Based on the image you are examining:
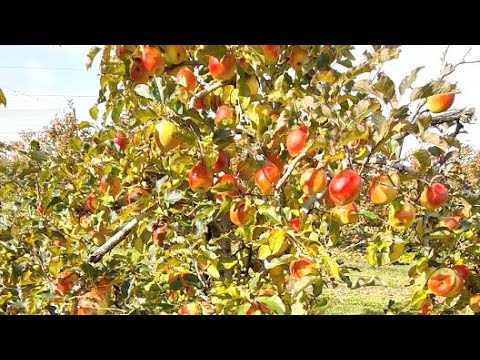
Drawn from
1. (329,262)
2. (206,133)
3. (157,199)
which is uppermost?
(206,133)

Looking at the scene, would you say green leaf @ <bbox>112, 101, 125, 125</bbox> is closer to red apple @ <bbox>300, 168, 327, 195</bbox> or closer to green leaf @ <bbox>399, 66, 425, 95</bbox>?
red apple @ <bbox>300, 168, 327, 195</bbox>

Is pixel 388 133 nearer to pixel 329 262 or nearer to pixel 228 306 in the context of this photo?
pixel 329 262

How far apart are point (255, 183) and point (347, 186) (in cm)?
39

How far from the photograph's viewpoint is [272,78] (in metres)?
1.58

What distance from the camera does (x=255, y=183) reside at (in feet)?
4.43

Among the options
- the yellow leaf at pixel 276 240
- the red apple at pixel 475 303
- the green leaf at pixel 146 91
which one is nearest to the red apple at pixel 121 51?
the green leaf at pixel 146 91

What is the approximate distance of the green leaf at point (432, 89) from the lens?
2.74ft

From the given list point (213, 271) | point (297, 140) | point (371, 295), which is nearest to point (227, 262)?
point (213, 271)

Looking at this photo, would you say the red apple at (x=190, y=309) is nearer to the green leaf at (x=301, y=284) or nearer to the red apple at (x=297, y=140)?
the green leaf at (x=301, y=284)

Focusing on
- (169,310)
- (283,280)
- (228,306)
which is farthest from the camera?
(283,280)

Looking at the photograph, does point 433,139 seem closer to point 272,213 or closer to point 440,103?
point 440,103

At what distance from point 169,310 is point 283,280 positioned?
347mm
